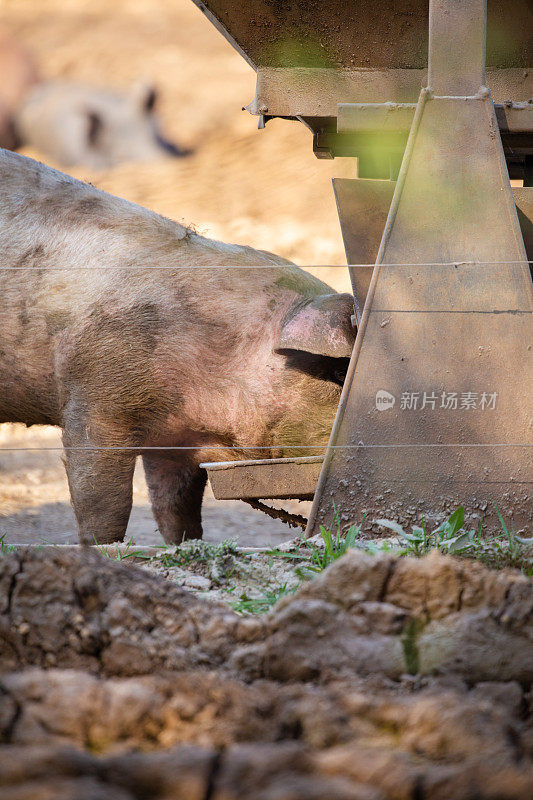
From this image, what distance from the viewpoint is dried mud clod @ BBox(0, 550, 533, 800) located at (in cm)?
91

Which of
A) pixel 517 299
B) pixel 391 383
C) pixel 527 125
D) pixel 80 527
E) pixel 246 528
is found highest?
pixel 527 125

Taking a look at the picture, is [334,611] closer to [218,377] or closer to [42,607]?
[42,607]

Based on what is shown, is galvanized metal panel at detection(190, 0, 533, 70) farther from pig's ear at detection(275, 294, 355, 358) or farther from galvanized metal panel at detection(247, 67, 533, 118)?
pig's ear at detection(275, 294, 355, 358)

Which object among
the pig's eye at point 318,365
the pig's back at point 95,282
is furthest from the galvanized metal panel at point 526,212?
the pig's back at point 95,282

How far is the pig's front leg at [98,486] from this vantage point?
11.3 feet

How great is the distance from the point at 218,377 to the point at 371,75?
136cm

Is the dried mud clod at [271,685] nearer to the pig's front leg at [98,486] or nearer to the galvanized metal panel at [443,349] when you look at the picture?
the galvanized metal panel at [443,349]

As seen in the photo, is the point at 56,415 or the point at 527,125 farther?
the point at 56,415

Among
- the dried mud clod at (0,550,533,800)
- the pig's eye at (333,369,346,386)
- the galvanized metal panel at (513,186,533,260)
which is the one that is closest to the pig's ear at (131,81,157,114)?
the pig's eye at (333,369,346,386)

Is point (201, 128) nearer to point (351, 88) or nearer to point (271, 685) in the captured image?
point (351, 88)

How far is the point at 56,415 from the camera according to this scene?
3826 mm

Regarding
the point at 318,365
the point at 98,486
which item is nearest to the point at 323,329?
the point at 318,365

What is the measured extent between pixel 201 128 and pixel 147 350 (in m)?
6.28

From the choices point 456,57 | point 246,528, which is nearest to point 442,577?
point 456,57
